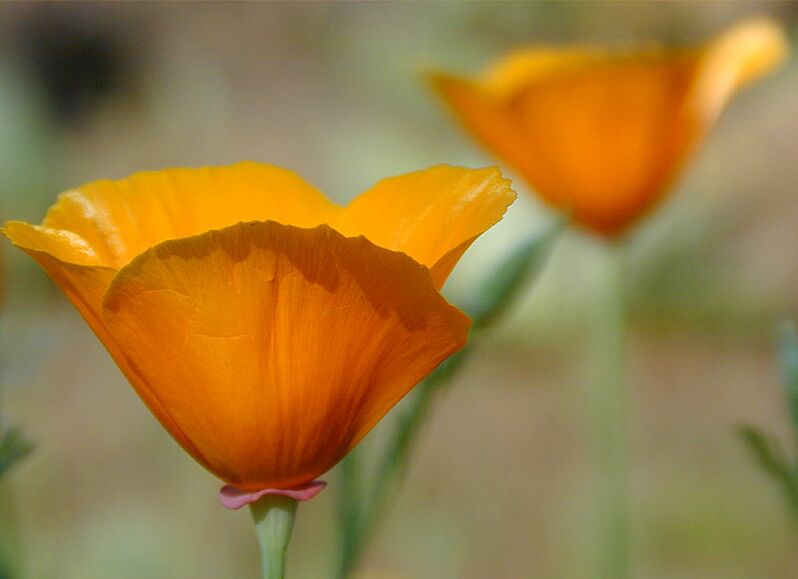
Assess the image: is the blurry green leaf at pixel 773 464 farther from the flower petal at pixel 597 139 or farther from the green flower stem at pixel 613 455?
the flower petal at pixel 597 139

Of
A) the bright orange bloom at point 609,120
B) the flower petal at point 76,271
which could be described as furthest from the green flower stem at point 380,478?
the bright orange bloom at point 609,120

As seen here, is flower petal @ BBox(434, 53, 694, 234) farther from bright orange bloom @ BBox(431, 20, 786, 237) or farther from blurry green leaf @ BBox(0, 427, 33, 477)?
blurry green leaf @ BBox(0, 427, 33, 477)

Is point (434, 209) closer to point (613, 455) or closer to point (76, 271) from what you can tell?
point (76, 271)

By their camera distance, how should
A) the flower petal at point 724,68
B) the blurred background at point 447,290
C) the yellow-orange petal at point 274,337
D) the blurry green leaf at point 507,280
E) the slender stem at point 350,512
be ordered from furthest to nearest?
the blurred background at point 447,290
the flower petal at point 724,68
the blurry green leaf at point 507,280
the slender stem at point 350,512
the yellow-orange petal at point 274,337

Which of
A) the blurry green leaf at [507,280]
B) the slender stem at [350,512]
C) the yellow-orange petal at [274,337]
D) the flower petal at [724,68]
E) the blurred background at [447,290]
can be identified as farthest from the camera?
the blurred background at [447,290]

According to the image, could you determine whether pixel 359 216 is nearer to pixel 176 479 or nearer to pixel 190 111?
pixel 190 111

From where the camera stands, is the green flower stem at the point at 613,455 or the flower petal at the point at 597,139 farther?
the flower petal at the point at 597,139

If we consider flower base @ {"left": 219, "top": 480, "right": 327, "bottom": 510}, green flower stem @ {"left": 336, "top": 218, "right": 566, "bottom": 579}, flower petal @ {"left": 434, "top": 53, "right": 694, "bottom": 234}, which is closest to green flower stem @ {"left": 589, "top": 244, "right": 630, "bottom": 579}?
flower petal @ {"left": 434, "top": 53, "right": 694, "bottom": 234}

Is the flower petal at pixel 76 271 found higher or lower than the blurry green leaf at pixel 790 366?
higher
